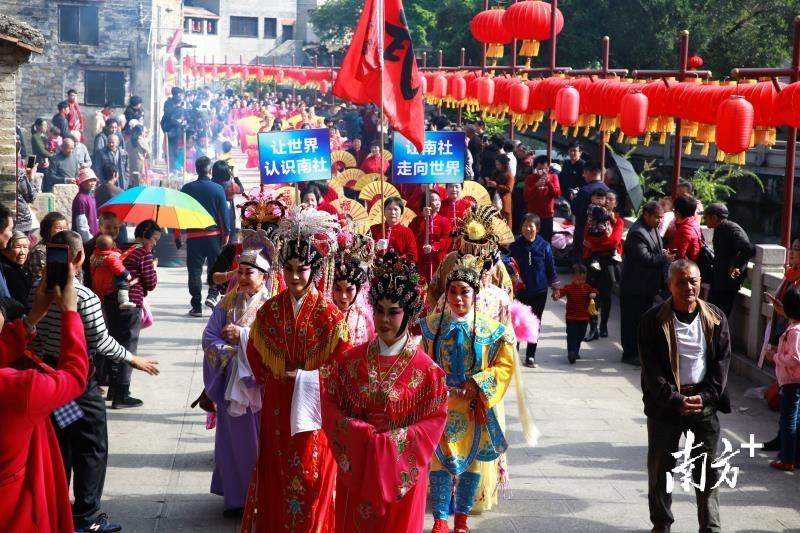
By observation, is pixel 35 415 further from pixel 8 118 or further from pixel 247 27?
pixel 247 27

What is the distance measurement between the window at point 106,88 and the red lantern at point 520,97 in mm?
13479

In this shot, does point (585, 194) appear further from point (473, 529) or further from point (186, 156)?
point (186, 156)

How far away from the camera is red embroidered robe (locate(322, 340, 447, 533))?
5805 mm

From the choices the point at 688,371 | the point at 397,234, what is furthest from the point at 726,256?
the point at 688,371

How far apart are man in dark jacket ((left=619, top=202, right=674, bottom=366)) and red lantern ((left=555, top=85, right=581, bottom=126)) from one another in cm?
514

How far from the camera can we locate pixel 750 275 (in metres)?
11.9

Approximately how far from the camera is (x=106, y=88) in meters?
30.8

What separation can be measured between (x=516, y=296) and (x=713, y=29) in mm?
20885

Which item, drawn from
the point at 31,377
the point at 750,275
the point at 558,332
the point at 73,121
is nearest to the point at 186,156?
the point at 73,121

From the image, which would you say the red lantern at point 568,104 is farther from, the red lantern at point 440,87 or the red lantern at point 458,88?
the red lantern at point 440,87

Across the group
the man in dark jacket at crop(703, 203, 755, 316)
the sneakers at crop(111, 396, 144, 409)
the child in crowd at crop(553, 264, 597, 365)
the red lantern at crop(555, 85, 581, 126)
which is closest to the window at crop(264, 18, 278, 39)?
the red lantern at crop(555, 85, 581, 126)

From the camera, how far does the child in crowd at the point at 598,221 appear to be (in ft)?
43.6

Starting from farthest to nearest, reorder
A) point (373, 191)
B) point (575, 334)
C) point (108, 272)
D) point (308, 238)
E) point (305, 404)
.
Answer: point (373, 191) < point (575, 334) < point (108, 272) < point (308, 238) < point (305, 404)

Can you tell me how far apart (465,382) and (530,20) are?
13.9m
